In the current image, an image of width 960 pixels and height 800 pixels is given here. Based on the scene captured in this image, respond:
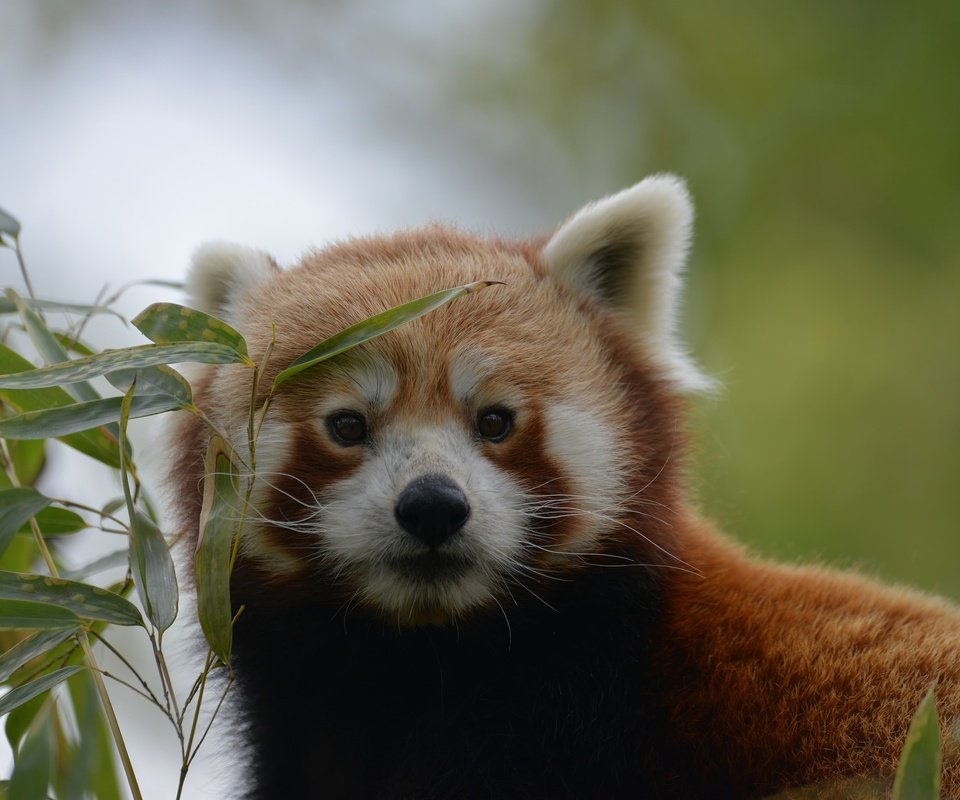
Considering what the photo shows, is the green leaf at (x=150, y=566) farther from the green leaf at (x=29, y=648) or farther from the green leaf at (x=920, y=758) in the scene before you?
the green leaf at (x=920, y=758)

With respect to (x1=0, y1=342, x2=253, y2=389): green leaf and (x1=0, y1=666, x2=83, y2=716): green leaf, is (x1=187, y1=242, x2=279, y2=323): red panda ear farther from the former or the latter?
(x1=0, y1=666, x2=83, y2=716): green leaf

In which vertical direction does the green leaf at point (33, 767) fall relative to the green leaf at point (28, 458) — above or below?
below

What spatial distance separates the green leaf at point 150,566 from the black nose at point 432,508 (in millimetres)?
509

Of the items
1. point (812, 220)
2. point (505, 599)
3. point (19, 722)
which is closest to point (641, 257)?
point (505, 599)

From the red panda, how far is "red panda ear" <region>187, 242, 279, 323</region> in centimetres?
23

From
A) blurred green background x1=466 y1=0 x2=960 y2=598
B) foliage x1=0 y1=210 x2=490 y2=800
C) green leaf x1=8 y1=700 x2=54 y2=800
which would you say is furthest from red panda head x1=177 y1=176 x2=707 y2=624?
blurred green background x1=466 y1=0 x2=960 y2=598

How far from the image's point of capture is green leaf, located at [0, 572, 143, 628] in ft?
6.89

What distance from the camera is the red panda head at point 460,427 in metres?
2.49

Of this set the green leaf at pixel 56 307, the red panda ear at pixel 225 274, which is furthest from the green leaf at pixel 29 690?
the red panda ear at pixel 225 274

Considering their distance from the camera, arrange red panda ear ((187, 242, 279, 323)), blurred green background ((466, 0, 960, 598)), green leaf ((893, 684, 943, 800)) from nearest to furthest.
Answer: green leaf ((893, 684, 943, 800)) → red panda ear ((187, 242, 279, 323)) → blurred green background ((466, 0, 960, 598))

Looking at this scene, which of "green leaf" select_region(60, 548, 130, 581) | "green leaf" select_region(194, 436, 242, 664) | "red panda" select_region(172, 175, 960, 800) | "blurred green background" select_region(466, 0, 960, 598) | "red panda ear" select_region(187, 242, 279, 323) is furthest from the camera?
"blurred green background" select_region(466, 0, 960, 598)

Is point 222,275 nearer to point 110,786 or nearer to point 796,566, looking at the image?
point 110,786

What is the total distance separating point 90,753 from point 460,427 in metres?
1.21

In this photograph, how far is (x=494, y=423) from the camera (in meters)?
2.63
